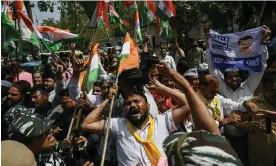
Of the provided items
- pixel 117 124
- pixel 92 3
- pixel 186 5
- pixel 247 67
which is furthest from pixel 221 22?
pixel 117 124

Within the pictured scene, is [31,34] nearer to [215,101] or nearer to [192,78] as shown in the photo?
[192,78]

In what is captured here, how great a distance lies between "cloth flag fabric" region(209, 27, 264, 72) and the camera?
5.58 metres

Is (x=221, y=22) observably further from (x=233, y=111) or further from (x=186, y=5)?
(x=233, y=111)

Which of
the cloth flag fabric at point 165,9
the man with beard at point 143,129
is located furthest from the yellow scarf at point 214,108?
the cloth flag fabric at point 165,9

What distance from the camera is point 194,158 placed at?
1.50 metres

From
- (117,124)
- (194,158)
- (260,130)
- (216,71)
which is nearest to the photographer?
(194,158)

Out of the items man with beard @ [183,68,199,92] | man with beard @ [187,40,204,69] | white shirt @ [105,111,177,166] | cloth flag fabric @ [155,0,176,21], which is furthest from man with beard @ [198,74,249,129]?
man with beard @ [187,40,204,69]

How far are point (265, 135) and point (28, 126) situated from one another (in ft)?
7.53

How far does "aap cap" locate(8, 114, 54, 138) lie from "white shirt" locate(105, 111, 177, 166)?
0.89 meters

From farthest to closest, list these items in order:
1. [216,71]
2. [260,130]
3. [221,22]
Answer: [221,22] < [216,71] < [260,130]

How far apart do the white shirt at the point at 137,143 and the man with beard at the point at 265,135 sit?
97 centimetres

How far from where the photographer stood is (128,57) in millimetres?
5145

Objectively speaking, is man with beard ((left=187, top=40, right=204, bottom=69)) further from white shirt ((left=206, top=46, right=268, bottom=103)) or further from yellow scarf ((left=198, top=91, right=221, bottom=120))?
yellow scarf ((left=198, top=91, right=221, bottom=120))

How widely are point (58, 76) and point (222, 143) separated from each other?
15.2ft
